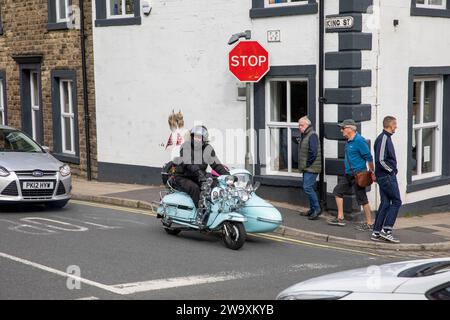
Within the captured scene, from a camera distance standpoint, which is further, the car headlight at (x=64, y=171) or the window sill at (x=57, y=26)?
the window sill at (x=57, y=26)

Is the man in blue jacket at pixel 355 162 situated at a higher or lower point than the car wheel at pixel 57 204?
higher

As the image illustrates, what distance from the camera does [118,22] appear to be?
1778cm

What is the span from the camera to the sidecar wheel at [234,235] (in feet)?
34.9

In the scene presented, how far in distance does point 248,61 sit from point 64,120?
25.4ft

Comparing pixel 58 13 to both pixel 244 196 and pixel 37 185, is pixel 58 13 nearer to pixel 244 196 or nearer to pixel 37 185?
pixel 37 185

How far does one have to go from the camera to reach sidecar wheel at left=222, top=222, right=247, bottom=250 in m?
10.6

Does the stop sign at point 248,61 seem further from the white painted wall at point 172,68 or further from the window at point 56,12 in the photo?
the window at point 56,12

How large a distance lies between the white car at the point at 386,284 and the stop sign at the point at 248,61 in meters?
8.73

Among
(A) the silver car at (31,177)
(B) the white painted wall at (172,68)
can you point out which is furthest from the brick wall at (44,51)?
(A) the silver car at (31,177)

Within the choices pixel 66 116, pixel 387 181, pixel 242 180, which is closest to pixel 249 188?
pixel 242 180

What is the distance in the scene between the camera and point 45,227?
12273mm

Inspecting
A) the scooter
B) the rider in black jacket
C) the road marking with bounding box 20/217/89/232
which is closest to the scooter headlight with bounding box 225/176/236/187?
the scooter
